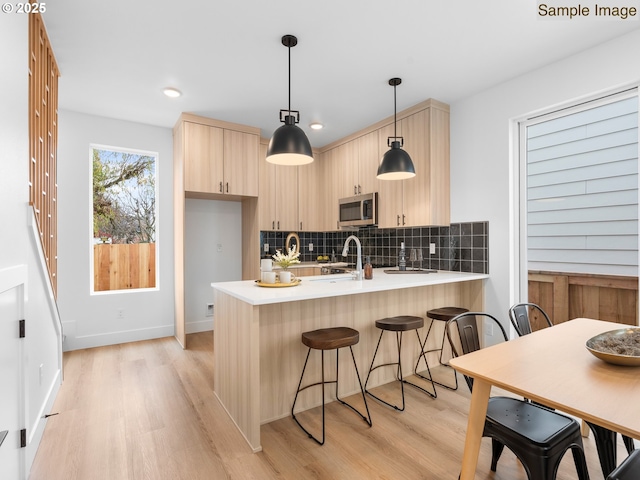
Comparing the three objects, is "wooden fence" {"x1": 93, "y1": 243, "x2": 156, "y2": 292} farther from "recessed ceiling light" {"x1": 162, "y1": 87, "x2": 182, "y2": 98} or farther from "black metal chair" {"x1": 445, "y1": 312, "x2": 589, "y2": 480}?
"black metal chair" {"x1": 445, "y1": 312, "x2": 589, "y2": 480}

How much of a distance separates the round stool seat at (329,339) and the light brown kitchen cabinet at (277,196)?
248 cm

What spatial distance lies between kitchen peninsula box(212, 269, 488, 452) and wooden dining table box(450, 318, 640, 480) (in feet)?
3.28

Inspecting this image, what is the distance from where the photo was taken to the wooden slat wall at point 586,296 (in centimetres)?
259

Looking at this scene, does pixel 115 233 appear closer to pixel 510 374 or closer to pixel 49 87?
pixel 49 87

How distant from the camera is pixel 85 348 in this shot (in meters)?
3.78

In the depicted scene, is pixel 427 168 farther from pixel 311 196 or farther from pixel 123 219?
pixel 123 219

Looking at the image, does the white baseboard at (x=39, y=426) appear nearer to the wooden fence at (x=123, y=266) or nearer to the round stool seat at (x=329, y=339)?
the wooden fence at (x=123, y=266)

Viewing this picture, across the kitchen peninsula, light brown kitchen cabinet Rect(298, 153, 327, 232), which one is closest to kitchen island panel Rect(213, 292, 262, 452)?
Result: the kitchen peninsula

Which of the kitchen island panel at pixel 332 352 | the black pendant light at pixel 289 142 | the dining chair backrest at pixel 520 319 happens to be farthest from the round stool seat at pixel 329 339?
the black pendant light at pixel 289 142

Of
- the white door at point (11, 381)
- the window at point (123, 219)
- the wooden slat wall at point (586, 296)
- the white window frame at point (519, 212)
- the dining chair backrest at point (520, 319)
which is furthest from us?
the window at point (123, 219)

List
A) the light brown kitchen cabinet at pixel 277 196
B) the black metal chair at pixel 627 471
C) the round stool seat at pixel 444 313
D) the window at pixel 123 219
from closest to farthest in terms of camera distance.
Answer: the black metal chair at pixel 627 471 → the round stool seat at pixel 444 313 → the window at pixel 123 219 → the light brown kitchen cabinet at pixel 277 196

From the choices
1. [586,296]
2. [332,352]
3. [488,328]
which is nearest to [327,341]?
[332,352]

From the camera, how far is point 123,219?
408cm

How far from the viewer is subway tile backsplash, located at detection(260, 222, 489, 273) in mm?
3352
